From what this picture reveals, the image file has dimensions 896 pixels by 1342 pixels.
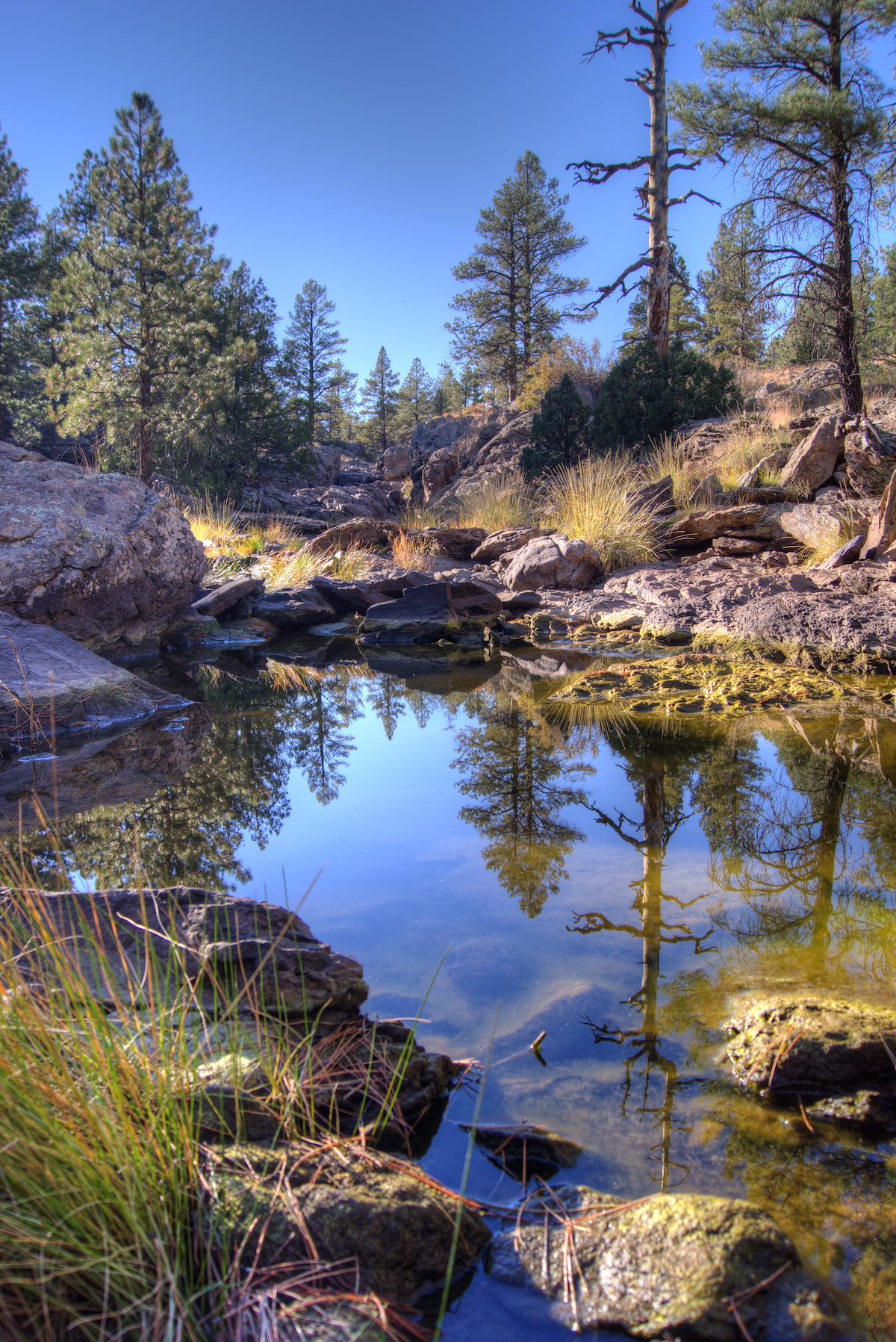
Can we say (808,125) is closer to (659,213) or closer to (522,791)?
(659,213)

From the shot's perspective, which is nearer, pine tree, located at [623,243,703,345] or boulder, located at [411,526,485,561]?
boulder, located at [411,526,485,561]

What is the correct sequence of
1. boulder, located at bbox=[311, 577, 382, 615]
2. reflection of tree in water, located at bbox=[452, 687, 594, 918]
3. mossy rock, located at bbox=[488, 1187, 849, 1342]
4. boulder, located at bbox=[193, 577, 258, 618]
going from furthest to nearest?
boulder, located at bbox=[311, 577, 382, 615] < boulder, located at bbox=[193, 577, 258, 618] < reflection of tree in water, located at bbox=[452, 687, 594, 918] < mossy rock, located at bbox=[488, 1187, 849, 1342]

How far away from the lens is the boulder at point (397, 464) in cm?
3206

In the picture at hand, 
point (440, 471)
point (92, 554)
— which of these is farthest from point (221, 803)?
point (440, 471)

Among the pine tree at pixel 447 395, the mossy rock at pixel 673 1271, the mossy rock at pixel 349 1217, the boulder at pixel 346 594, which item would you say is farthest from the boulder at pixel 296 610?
the pine tree at pixel 447 395

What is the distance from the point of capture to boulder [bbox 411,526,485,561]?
45.3ft

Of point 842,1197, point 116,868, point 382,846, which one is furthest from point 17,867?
point 842,1197

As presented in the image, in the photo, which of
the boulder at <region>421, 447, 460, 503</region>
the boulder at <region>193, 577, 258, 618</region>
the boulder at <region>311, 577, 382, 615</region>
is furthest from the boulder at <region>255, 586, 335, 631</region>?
the boulder at <region>421, 447, 460, 503</region>

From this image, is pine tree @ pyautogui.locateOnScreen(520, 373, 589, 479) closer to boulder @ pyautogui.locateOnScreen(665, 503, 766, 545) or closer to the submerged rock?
boulder @ pyautogui.locateOnScreen(665, 503, 766, 545)

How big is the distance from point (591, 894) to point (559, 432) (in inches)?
579

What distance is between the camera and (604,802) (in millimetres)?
4332

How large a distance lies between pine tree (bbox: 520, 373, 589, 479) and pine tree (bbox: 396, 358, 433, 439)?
27.4m

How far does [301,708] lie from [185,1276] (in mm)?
5579

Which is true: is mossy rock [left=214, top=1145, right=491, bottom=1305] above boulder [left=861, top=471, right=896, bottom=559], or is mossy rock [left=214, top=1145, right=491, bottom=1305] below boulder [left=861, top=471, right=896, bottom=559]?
below
